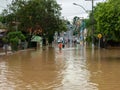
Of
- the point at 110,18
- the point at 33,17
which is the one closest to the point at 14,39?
the point at 33,17

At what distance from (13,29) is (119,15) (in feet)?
124

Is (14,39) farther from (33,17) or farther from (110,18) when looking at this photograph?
(110,18)

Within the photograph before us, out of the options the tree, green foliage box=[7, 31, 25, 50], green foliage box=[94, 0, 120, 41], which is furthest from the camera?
the tree

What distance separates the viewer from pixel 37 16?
7106cm

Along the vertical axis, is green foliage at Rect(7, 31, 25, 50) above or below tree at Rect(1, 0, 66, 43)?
below

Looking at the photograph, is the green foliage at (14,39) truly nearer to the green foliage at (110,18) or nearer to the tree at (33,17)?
the tree at (33,17)

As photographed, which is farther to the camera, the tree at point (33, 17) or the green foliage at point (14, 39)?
the tree at point (33, 17)

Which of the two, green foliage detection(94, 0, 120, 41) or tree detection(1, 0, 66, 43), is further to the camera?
tree detection(1, 0, 66, 43)

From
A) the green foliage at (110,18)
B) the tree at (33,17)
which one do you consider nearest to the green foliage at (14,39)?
the tree at (33,17)

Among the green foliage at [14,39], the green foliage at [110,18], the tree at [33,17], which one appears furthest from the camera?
the tree at [33,17]

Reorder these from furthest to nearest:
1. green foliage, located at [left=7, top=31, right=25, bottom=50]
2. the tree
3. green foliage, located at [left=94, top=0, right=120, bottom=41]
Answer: the tree → green foliage, located at [left=7, top=31, right=25, bottom=50] → green foliage, located at [left=94, top=0, right=120, bottom=41]

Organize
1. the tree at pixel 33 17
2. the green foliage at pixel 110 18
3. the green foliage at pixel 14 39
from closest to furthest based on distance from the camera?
the green foliage at pixel 110 18
the green foliage at pixel 14 39
the tree at pixel 33 17

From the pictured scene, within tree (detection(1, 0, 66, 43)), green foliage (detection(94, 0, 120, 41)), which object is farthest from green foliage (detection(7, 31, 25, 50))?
green foliage (detection(94, 0, 120, 41))

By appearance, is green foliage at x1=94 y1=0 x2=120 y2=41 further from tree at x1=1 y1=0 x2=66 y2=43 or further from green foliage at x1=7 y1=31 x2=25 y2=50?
tree at x1=1 y1=0 x2=66 y2=43
